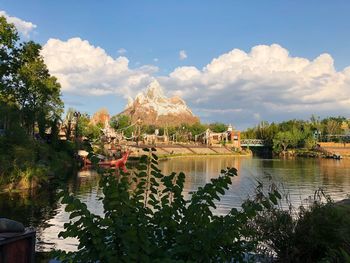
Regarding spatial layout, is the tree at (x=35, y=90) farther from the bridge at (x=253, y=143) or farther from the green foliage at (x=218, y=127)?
the green foliage at (x=218, y=127)

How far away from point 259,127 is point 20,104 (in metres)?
136

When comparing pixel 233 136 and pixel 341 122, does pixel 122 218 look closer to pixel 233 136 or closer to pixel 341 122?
pixel 233 136

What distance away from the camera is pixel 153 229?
4.56 metres

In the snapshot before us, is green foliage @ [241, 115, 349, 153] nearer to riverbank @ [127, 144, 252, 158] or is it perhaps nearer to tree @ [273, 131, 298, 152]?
tree @ [273, 131, 298, 152]

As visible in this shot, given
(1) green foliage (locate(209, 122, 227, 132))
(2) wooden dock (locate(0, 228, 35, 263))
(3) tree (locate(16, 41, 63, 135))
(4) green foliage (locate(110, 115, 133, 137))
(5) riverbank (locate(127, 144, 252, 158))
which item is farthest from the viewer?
(1) green foliage (locate(209, 122, 227, 132))

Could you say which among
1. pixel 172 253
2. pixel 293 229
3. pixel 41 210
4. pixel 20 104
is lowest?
pixel 41 210

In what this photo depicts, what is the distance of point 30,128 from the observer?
51.1 m

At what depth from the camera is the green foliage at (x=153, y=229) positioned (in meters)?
4.04

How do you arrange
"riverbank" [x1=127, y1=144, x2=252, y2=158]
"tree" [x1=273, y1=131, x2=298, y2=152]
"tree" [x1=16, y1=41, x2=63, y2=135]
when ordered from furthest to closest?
"tree" [x1=273, y1=131, x2=298, y2=152]
"riverbank" [x1=127, y1=144, x2=252, y2=158]
"tree" [x1=16, y1=41, x2=63, y2=135]

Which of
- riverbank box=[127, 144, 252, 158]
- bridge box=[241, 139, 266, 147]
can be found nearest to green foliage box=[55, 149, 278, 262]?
riverbank box=[127, 144, 252, 158]

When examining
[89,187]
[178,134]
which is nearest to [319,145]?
[178,134]

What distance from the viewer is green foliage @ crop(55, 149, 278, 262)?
4.04 metres

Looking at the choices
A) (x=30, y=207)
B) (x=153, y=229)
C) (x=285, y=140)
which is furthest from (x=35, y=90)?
(x=285, y=140)

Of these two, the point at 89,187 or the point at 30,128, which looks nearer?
the point at 89,187
